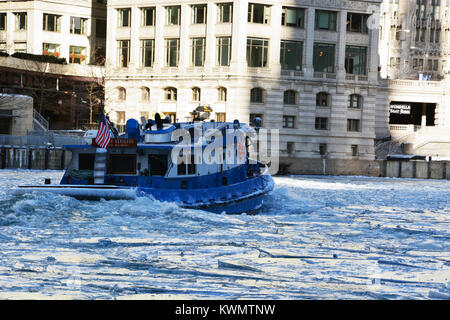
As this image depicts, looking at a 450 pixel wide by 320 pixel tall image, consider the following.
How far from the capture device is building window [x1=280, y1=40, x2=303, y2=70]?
74.2 meters

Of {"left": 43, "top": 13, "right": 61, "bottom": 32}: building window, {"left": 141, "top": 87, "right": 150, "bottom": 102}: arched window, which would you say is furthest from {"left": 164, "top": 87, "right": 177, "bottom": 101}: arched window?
{"left": 43, "top": 13, "right": 61, "bottom": 32}: building window

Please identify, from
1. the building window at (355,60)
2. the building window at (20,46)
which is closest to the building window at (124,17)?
the building window at (20,46)

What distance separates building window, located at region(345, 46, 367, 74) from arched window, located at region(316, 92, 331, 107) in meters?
3.70

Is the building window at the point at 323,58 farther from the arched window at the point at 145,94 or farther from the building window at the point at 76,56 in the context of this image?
the building window at the point at 76,56

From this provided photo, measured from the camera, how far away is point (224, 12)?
73.9 meters

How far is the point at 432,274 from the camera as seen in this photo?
624 inches

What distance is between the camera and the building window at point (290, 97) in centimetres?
7419

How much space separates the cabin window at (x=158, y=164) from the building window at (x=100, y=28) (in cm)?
6091

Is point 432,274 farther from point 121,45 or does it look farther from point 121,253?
point 121,45

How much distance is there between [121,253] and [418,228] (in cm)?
1160

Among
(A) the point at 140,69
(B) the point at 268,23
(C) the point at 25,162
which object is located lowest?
(C) the point at 25,162

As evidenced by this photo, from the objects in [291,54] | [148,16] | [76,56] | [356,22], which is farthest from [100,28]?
[356,22]

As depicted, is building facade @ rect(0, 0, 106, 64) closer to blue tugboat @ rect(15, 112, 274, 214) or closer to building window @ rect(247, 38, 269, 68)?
building window @ rect(247, 38, 269, 68)
